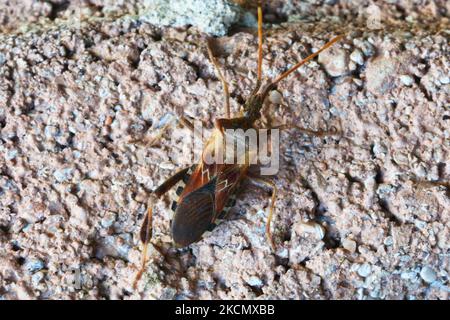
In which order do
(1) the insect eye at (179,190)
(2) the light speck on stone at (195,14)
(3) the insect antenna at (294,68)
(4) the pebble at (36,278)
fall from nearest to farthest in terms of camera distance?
(4) the pebble at (36,278) → (1) the insect eye at (179,190) → (3) the insect antenna at (294,68) → (2) the light speck on stone at (195,14)

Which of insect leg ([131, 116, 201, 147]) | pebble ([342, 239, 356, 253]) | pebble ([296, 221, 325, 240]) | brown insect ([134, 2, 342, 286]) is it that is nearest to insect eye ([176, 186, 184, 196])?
brown insect ([134, 2, 342, 286])

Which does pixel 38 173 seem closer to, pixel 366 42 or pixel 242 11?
pixel 242 11

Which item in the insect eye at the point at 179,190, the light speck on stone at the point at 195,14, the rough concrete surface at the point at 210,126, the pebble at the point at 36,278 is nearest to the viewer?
the pebble at the point at 36,278

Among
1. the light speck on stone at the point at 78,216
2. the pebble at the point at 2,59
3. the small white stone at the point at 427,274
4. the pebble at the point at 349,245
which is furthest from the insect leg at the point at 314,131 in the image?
the pebble at the point at 2,59

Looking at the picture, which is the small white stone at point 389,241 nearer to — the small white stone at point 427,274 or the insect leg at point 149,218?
the small white stone at point 427,274

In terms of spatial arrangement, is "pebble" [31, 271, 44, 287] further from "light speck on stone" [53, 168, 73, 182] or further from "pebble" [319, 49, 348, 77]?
"pebble" [319, 49, 348, 77]

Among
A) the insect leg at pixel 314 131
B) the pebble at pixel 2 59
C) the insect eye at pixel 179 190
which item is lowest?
the insect eye at pixel 179 190

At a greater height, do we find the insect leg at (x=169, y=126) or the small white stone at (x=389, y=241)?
the insect leg at (x=169, y=126)
